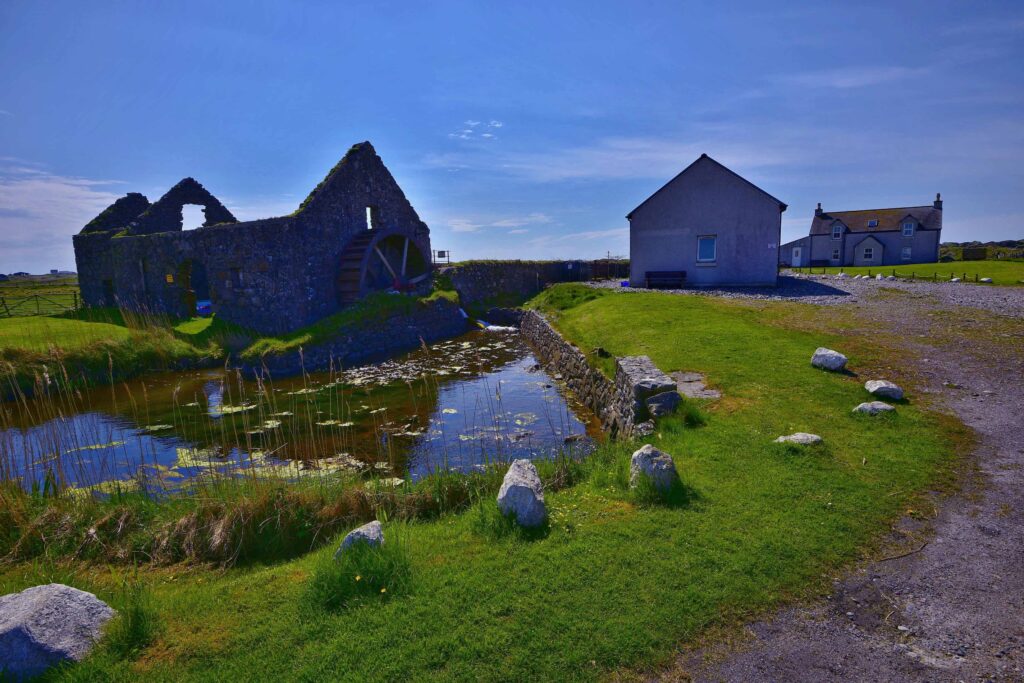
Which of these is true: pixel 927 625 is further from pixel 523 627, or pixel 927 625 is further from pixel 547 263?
pixel 547 263

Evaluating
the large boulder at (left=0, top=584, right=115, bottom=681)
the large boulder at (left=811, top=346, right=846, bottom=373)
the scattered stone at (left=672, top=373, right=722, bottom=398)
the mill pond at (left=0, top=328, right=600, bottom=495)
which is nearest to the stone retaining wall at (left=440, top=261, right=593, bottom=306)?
the mill pond at (left=0, top=328, right=600, bottom=495)

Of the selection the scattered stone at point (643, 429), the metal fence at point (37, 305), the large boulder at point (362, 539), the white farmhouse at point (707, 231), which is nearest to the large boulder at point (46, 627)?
the large boulder at point (362, 539)

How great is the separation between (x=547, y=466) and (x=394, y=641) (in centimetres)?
370

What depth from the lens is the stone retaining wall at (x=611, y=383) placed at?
27.9 feet

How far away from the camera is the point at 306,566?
185 inches

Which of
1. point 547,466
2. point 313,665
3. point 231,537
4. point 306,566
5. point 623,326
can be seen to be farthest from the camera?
point 623,326

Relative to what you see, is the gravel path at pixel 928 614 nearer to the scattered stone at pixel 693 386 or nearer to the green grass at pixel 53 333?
the scattered stone at pixel 693 386

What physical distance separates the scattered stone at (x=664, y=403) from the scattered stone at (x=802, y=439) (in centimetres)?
170

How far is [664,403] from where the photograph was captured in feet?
27.0

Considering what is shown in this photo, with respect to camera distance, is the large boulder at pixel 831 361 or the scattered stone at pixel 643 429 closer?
the scattered stone at pixel 643 429

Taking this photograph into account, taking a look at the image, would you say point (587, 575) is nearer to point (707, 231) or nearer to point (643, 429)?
point (643, 429)

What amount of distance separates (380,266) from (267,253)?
23.7ft

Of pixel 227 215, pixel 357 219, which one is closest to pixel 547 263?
pixel 357 219

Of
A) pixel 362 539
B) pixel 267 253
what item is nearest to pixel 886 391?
pixel 362 539
